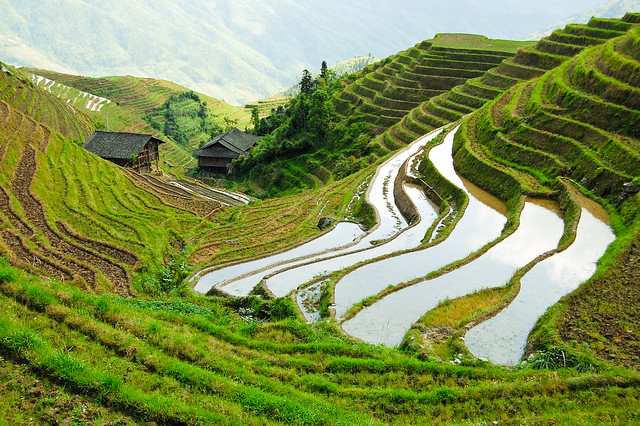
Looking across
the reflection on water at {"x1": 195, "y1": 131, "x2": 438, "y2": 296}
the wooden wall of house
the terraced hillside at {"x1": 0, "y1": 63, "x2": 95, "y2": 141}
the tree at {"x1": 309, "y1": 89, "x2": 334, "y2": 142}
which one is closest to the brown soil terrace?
the reflection on water at {"x1": 195, "y1": 131, "x2": 438, "y2": 296}

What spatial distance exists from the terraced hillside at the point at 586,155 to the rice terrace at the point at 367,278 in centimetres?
10

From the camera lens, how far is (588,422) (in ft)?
25.6

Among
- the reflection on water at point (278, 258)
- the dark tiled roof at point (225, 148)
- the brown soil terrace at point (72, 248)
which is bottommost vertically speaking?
the brown soil terrace at point (72, 248)

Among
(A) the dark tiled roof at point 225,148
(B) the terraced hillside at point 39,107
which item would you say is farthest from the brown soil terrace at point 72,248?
(A) the dark tiled roof at point 225,148

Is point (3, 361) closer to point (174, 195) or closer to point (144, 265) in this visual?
point (144, 265)

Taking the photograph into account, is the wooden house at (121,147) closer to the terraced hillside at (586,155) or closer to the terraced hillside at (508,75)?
the terraced hillside at (508,75)

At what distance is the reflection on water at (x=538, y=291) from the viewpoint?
1119cm

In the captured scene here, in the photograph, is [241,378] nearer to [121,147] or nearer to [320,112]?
[121,147]

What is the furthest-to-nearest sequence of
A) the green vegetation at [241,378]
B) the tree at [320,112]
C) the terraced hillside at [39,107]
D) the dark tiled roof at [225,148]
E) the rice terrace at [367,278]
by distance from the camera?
the dark tiled roof at [225,148]
the tree at [320,112]
the terraced hillside at [39,107]
the rice terrace at [367,278]
the green vegetation at [241,378]

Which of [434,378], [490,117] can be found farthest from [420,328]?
[490,117]

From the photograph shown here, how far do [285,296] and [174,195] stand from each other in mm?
20925

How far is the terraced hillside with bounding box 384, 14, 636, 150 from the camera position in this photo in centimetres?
3988

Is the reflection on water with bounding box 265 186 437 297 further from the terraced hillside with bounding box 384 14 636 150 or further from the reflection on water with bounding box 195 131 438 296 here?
the terraced hillside with bounding box 384 14 636 150

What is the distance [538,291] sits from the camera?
13.7 m
